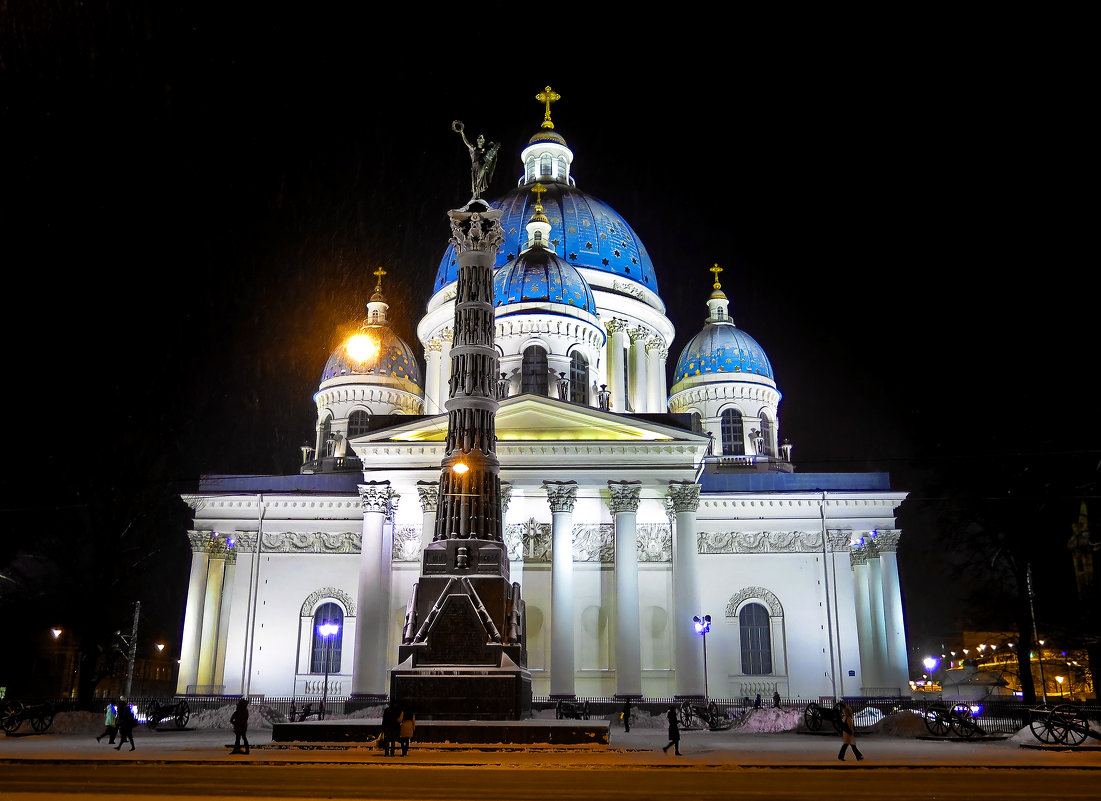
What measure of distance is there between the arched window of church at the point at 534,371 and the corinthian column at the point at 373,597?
33.1 ft

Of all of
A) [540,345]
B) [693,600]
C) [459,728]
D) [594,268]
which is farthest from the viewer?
[594,268]

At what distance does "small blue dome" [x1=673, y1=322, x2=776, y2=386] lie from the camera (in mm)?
56781

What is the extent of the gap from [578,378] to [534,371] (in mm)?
2454

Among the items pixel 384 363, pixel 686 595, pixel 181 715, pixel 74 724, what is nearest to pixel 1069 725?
pixel 686 595

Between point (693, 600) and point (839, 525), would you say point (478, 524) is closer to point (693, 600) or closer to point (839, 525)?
point (693, 600)

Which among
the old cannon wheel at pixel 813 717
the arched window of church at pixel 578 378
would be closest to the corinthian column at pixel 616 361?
the arched window of church at pixel 578 378

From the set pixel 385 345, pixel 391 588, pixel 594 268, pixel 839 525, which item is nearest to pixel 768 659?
pixel 839 525

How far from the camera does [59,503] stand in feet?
→ 122

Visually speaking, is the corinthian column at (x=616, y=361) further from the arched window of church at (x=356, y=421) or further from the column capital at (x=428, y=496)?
the column capital at (x=428, y=496)

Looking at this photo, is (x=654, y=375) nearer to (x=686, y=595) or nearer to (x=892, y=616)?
(x=892, y=616)

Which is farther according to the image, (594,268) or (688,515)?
(594,268)

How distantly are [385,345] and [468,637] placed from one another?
38.1 m

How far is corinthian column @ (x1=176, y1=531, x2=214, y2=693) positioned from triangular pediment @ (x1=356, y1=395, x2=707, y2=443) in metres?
11.2

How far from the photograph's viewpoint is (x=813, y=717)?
27.9 metres
